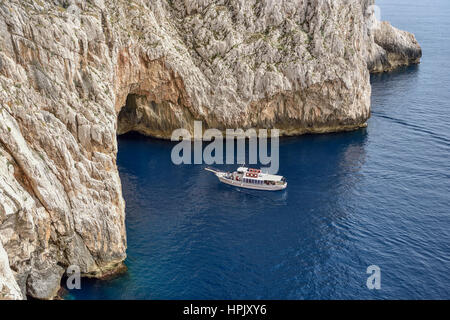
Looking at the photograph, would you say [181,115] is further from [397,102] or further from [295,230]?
[397,102]

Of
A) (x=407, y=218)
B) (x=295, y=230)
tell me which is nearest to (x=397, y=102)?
(x=407, y=218)

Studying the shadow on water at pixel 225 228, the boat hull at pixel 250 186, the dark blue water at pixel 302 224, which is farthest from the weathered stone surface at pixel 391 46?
the boat hull at pixel 250 186

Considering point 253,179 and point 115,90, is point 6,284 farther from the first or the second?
point 253,179

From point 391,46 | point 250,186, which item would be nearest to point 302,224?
point 250,186

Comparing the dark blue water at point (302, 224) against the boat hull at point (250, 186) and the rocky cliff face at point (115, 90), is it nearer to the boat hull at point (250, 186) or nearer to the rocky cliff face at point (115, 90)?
the boat hull at point (250, 186)

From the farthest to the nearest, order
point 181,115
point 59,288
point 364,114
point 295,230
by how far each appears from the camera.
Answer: point 364,114 → point 181,115 → point 295,230 → point 59,288
